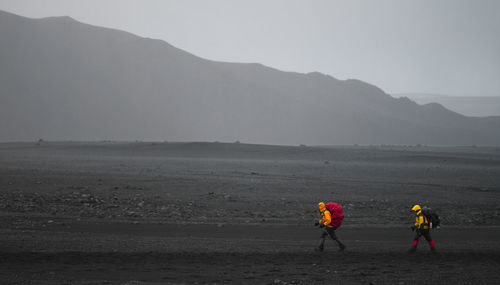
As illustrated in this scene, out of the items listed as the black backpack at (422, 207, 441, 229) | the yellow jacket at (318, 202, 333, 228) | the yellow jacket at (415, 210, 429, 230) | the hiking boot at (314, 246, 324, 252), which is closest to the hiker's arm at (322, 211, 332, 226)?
the yellow jacket at (318, 202, 333, 228)

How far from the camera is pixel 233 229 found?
15219mm

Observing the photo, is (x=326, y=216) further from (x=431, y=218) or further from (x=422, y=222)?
(x=431, y=218)

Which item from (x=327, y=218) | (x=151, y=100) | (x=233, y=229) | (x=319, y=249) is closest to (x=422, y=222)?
(x=327, y=218)

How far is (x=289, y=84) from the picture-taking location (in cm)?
14912

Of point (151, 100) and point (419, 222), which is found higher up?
point (151, 100)

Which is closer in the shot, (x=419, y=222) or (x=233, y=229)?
(x=419, y=222)

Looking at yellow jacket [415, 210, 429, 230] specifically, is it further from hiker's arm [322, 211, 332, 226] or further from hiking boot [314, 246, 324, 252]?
hiking boot [314, 246, 324, 252]

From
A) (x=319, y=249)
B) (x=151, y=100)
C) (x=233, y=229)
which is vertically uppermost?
(x=151, y=100)

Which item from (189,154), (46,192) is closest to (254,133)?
(189,154)

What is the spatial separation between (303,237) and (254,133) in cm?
9802

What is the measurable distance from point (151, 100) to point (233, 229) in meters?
98.9

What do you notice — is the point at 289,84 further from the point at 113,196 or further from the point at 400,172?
the point at 113,196

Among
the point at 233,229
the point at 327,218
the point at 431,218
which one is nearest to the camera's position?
the point at 327,218

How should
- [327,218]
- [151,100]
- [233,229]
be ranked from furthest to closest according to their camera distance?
[151,100] → [233,229] → [327,218]
